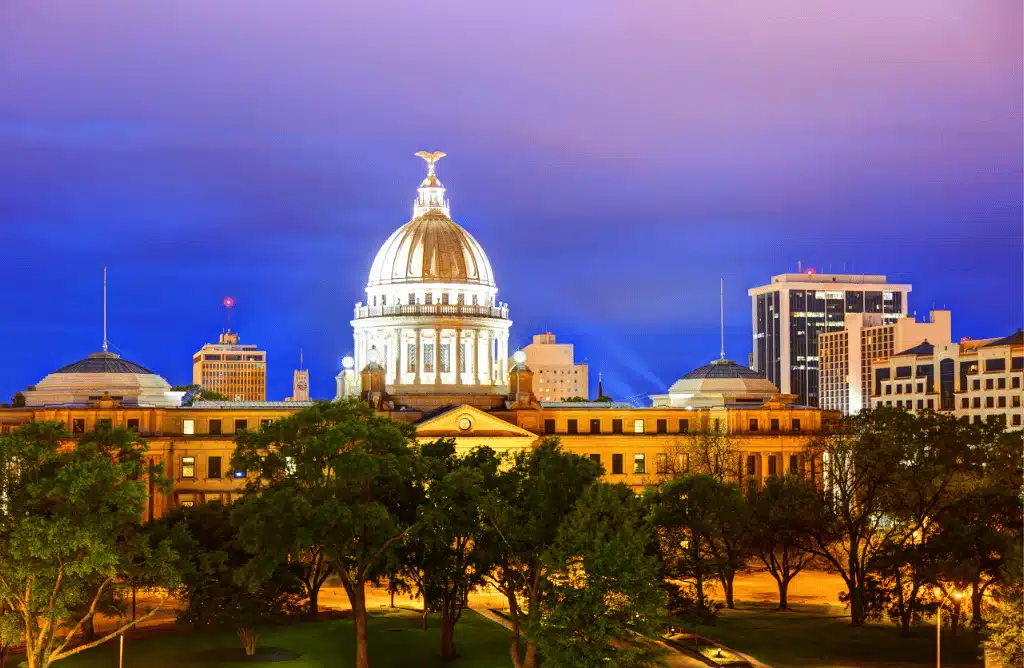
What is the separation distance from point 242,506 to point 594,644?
24.8 m

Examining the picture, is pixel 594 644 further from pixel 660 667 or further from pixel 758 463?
pixel 758 463

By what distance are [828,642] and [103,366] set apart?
96643 mm

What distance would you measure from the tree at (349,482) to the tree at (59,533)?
775 centimetres

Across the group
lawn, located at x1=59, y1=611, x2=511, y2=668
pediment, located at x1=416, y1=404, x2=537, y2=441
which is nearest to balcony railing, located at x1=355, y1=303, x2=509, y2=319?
pediment, located at x1=416, y1=404, x2=537, y2=441

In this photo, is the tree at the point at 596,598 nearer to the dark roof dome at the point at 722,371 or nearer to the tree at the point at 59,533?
the tree at the point at 59,533

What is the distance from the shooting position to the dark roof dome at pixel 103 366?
17438 centimetres

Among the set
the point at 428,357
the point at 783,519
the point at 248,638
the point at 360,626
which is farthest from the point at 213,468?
the point at 360,626

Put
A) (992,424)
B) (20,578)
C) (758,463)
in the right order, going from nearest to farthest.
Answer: (20,578), (992,424), (758,463)

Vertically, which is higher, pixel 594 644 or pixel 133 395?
pixel 133 395

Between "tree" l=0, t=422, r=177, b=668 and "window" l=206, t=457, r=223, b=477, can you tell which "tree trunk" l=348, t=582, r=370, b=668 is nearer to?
"tree" l=0, t=422, r=177, b=668

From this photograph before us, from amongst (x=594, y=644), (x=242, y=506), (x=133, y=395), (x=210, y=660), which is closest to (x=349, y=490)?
(x=242, y=506)

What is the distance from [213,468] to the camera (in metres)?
165

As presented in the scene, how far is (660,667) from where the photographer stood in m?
82.4

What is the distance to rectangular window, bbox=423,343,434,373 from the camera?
187375mm
